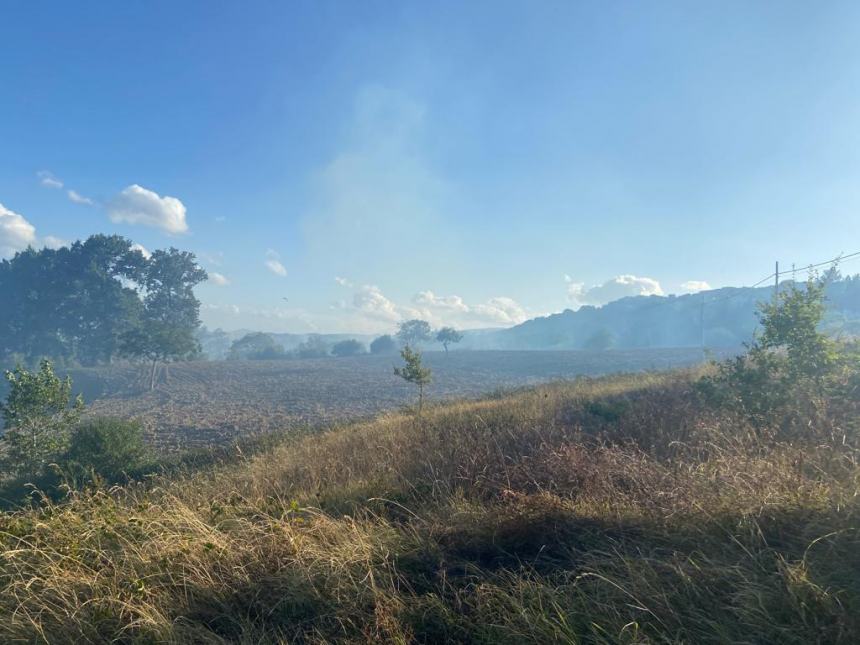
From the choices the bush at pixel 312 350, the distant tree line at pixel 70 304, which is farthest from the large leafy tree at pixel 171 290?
the bush at pixel 312 350

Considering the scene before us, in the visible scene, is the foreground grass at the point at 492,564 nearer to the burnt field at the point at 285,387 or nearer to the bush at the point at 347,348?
the burnt field at the point at 285,387

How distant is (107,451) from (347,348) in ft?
285

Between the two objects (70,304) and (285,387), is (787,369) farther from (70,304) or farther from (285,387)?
(70,304)

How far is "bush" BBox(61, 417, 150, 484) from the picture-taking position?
11.3 m

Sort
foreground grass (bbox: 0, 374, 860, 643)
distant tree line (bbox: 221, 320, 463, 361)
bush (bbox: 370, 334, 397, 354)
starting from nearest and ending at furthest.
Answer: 1. foreground grass (bbox: 0, 374, 860, 643)
2. distant tree line (bbox: 221, 320, 463, 361)
3. bush (bbox: 370, 334, 397, 354)

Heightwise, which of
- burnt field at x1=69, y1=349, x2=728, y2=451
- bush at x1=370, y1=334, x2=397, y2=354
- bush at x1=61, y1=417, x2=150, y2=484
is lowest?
burnt field at x1=69, y1=349, x2=728, y2=451

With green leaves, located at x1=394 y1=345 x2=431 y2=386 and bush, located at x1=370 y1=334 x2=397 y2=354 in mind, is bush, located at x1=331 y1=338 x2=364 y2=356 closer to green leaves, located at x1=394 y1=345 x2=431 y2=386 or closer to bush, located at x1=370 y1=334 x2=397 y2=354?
bush, located at x1=370 y1=334 x2=397 y2=354

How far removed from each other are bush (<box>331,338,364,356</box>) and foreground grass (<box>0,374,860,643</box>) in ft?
310

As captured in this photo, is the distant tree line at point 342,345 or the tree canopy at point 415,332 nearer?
the distant tree line at point 342,345

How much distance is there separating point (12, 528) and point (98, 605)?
69.6 inches

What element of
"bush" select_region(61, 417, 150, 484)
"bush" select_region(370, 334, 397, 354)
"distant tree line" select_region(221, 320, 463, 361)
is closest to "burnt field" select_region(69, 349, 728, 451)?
"bush" select_region(61, 417, 150, 484)

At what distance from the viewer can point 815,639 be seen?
200 centimetres

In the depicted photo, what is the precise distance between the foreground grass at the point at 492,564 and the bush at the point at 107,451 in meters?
8.74

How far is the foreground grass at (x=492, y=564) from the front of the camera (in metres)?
2.36
